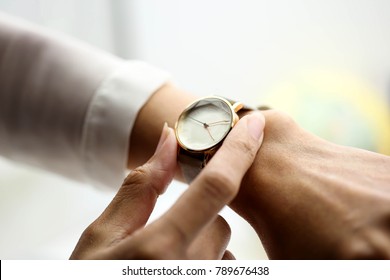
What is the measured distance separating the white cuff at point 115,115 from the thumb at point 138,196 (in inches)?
7.9

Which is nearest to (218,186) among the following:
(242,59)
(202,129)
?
(202,129)

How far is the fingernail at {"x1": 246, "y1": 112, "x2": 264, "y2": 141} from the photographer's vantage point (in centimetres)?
71

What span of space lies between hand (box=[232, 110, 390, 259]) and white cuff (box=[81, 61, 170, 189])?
0.24 metres

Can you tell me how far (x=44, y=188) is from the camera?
150 centimetres

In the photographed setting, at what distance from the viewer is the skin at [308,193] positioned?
24.2 inches

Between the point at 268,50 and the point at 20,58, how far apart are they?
0.94 meters

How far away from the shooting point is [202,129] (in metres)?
0.77

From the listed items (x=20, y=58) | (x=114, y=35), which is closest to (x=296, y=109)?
(x=114, y=35)

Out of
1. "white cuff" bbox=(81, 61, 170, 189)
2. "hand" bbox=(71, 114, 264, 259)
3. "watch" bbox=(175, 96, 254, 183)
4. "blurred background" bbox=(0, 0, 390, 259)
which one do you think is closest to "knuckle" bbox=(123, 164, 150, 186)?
"hand" bbox=(71, 114, 264, 259)

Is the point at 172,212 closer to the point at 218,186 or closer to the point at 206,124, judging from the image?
the point at 218,186

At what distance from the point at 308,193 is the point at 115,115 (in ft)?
1.29

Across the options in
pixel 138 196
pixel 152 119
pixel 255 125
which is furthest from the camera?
pixel 152 119

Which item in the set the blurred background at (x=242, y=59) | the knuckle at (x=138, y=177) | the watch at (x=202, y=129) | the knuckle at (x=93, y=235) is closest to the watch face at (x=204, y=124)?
the watch at (x=202, y=129)
